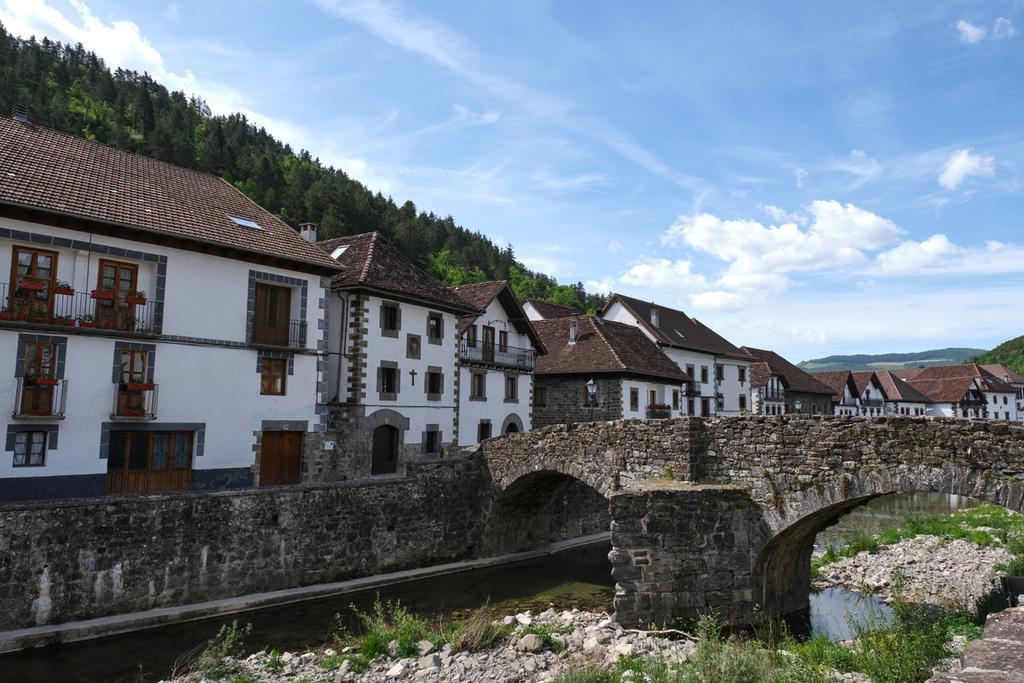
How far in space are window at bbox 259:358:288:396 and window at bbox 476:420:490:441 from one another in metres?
11.3

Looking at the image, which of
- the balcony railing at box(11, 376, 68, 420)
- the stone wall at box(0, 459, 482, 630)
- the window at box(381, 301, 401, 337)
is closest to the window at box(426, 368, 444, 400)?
the window at box(381, 301, 401, 337)

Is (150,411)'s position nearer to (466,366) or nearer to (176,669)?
(176,669)

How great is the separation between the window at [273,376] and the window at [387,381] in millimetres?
4436

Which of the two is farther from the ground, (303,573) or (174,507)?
(174,507)

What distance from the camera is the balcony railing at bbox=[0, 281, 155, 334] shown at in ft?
50.9

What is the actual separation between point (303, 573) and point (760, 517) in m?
11.5

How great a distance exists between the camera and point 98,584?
14.0m

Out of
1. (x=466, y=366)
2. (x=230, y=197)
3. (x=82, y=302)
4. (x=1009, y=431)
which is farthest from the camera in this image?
(x=466, y=366)

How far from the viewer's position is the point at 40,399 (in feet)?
51.8

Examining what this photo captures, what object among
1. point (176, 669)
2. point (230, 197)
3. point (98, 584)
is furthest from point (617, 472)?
point (230, 197)

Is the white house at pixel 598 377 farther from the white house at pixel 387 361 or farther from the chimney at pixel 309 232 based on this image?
the chimney at pixel 309 232

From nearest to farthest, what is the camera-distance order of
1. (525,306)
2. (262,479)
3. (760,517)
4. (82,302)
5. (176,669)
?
1. (176,669)
2. (760,517)
3. (82,302)
4. (262,479)
5. (525,306)

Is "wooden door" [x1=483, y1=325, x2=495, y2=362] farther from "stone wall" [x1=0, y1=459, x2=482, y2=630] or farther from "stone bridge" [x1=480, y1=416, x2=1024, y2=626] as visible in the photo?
"stone bridge" [x1=480, y1=416, x2=1024, y2=626]

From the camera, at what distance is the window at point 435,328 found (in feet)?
87.5
